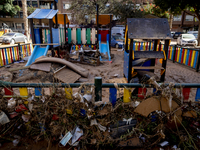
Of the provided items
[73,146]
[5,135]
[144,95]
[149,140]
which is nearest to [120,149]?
[149,140]

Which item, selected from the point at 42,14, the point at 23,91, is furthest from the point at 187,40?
the point at 23,91

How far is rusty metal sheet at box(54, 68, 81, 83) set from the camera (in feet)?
17.3

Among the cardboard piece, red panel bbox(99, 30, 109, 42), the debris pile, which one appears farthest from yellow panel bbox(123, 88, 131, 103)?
red panel bbox(99, 30, 109, 42)

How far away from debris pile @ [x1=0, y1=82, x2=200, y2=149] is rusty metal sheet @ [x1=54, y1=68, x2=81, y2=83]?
263 cm

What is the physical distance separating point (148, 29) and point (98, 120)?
3.39 metres

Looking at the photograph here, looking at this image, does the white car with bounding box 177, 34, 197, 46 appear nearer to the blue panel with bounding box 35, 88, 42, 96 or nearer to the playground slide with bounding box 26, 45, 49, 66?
the playground slide with bounding box 26, 45, 49, 66

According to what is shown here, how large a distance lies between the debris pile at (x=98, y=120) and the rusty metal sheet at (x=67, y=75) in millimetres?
2632

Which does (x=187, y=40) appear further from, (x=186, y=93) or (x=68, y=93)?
(x=68, y=93)

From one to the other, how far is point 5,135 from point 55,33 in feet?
26.5

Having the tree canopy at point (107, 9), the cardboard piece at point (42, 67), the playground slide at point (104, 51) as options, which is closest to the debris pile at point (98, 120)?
the cardboard piece at point (42, 67)

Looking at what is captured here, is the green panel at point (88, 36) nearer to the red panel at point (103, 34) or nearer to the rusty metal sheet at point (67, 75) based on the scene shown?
the red panel at point (103, 34)

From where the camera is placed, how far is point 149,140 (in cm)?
258

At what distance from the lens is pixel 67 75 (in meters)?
5.62

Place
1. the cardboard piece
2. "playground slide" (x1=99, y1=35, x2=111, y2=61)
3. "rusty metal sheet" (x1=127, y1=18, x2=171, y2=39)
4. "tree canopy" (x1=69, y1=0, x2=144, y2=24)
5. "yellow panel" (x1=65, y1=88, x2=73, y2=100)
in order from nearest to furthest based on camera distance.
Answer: "yellow panel" (x1=65, y1=88, x2=73, y2=100) < "rusty metal sheet" (x1=127, y1=18, x2=171, y2=39) < the cardboard piece < "playground slide" (x1=99, y1=35, x2=111, y2=61) < "tree canopy" (x1=69, y1=0, x2=144, y2=24)
